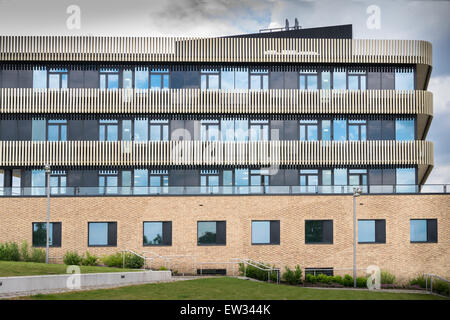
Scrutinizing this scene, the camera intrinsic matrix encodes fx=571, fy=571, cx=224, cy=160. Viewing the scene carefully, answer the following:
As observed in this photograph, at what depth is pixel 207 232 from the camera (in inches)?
1230

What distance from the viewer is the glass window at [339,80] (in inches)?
1388

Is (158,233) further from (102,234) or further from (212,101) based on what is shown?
(212,101)

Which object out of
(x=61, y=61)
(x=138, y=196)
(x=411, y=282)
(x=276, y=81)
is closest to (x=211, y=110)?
(x=276, y=81)

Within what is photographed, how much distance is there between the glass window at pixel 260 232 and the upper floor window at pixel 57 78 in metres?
14.3

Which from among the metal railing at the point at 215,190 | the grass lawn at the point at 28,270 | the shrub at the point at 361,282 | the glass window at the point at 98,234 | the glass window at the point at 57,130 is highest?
the glass window at the point at 57,130

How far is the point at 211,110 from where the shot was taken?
113 feet

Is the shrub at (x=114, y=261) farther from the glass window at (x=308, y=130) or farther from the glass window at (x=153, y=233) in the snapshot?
the glass window at (x=308, y=130)

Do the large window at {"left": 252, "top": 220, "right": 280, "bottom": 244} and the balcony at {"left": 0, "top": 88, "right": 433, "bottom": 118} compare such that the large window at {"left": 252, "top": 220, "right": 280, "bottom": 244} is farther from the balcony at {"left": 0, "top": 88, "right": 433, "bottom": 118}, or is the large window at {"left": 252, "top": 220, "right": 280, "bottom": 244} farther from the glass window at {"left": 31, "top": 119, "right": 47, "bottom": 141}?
the glass window at {"left": 31, "top": 119, "right": 47, "bottom": 141}

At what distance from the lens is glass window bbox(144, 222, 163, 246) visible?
3095 cm

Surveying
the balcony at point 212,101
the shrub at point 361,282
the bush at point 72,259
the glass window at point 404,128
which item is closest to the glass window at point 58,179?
the balcony at point 212,101

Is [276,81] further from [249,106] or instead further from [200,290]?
[200,290]

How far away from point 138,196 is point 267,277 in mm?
8383

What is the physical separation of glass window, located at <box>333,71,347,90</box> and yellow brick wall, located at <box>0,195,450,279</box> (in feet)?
24.7

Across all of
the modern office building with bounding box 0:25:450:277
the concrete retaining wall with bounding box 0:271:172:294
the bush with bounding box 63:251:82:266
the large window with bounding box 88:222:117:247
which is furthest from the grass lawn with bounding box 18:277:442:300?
the modern office building with bounding box 0:25:450:277
